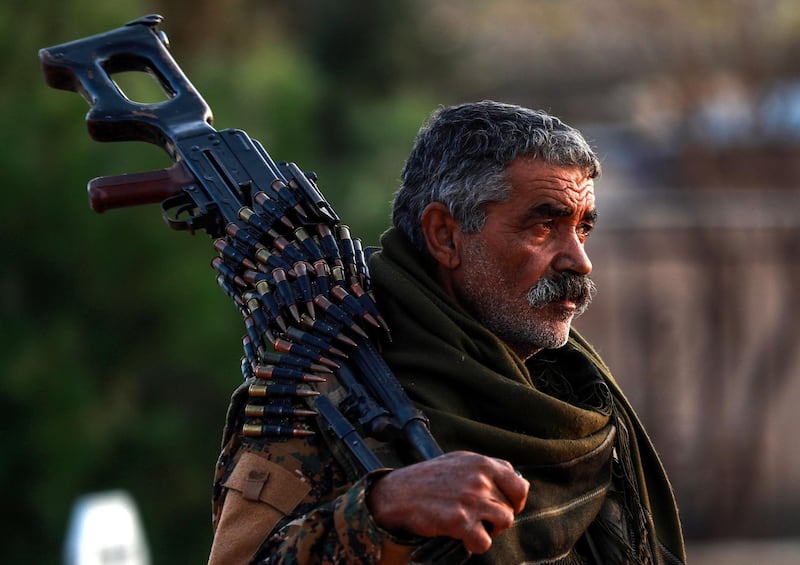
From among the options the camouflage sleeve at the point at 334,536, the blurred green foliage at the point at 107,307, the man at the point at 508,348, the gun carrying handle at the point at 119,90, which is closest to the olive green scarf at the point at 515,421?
the man at the point at 508,348

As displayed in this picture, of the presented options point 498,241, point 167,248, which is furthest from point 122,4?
point 498,241

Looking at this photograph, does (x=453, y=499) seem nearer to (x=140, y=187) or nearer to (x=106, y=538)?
(x=140, y=187)

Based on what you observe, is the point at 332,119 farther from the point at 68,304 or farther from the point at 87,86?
the point at 87,86

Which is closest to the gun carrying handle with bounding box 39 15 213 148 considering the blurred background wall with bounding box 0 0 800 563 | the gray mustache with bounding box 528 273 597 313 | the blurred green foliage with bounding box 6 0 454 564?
the gray mustache with bounding box 528 273 597 313

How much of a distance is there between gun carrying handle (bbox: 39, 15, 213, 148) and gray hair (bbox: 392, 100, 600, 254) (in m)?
0.61

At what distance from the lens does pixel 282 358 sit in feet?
9.83

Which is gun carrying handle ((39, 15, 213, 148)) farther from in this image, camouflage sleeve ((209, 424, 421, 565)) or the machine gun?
camouflage sleeve ((209, 424, 421, 565))

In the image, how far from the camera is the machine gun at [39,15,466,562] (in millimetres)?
2955

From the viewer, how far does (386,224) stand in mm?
10766

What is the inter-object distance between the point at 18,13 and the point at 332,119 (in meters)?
3.58

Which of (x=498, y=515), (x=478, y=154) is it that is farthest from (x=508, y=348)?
(x=498, y=515)

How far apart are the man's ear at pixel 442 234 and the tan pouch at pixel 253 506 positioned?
0.68m

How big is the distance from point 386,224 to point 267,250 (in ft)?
25.0

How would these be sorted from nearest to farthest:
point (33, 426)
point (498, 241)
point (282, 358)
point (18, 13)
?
point (282, 358) → point (498, 241) → point (33, 426) → point (18, 13)
